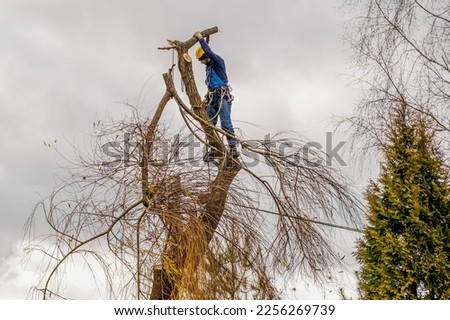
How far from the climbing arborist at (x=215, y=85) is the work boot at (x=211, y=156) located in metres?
0.38

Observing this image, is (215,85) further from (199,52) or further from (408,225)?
(408,225)

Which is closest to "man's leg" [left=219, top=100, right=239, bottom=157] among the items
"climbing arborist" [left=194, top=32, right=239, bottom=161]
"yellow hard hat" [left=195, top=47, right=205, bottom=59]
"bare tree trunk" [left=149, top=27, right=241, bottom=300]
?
"climbing arborist" [left=194, top=32, right=239, bottom=161]

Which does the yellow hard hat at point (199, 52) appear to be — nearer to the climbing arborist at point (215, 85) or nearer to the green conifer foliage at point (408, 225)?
the climbing arborist at point (215, 85)

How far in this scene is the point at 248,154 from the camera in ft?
17.0

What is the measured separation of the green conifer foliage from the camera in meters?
5.94

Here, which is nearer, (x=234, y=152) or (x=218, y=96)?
(x=234, y=152)

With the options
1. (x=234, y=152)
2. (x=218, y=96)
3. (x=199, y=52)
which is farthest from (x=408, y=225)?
(x=199, y=52)

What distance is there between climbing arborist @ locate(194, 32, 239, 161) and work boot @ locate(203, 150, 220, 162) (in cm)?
38

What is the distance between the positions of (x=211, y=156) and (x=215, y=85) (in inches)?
34.3

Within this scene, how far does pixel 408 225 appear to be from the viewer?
6.16 metres

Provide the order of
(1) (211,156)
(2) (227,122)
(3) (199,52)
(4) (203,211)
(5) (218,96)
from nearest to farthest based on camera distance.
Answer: (4) (203,211) < (1) (211,156) < (2) (227,122) < (5) (218,96) < (3) (199,52)

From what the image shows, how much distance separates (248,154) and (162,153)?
0.75 metres

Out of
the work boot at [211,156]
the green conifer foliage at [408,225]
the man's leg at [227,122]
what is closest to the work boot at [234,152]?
the man's leg at [227,122]

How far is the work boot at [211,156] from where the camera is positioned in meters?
5.05
